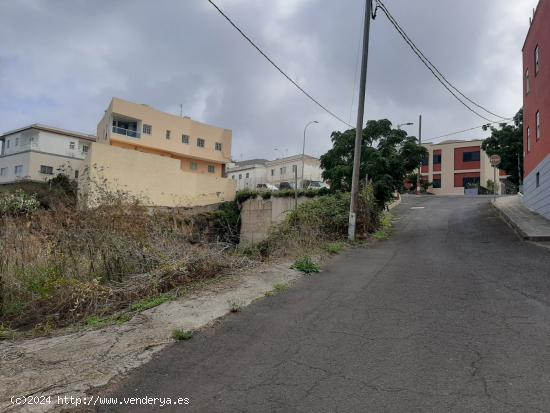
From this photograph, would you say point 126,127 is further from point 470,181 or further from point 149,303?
point 470,181

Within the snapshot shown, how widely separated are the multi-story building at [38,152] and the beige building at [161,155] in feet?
19.3

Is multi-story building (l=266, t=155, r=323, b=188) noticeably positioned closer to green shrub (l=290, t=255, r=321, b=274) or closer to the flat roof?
the flat roof

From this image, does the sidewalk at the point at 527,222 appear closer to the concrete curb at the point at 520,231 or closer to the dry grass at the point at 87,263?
the concrete curb at the point at 520,231

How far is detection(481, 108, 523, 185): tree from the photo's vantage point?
1520 inches

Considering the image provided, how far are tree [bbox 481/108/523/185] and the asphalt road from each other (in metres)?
34.5

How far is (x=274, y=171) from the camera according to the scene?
74875 millimetres

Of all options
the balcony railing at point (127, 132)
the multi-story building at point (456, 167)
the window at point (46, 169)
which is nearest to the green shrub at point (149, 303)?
the balcony railing at point (127, 132)

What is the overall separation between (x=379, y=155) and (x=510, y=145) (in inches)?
1086

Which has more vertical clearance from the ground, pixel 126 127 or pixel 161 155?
pixel 126 127

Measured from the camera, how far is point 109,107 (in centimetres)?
4766

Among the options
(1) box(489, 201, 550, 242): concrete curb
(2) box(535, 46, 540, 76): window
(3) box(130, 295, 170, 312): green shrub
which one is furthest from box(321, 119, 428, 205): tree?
(3) box(130, 295, 170, 312): green shrub

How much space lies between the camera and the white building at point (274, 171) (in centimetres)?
6956

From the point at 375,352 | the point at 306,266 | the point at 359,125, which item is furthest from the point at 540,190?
the point at 375,352

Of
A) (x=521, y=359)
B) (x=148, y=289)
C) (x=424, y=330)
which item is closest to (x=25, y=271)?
(x=148, y=289)
